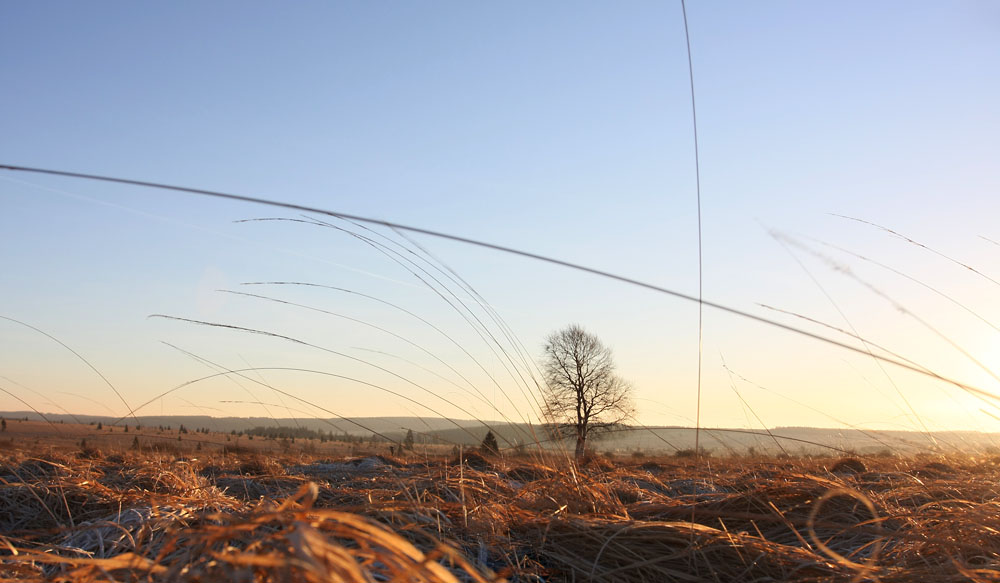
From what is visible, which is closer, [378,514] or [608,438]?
[378,514]

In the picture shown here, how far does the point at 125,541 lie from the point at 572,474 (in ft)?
4.76

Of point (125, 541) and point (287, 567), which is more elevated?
point (287, 567)

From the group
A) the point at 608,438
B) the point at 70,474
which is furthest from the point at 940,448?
the point at 608,438

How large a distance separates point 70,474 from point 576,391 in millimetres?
34154

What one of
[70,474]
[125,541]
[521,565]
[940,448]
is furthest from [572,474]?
[70,474]

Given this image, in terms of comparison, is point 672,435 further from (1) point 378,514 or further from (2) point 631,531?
(1) point 378,514

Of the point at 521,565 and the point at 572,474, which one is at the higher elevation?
the point at 572,474

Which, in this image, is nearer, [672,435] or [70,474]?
[70,474]

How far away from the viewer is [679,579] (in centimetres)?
152

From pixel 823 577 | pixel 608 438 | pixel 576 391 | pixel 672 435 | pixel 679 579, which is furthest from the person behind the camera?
pixel 608 438

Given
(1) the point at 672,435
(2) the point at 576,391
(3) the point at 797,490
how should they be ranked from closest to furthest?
(3) the point at 797,490
(1) the point at 672,435
(2) the point at 576,391

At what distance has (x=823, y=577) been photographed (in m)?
1.37

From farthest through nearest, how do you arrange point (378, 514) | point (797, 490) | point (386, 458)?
point (386, 458), point (797, 490), point (378, 514)

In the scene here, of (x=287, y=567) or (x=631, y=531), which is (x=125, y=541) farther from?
(x=631, y=531)
